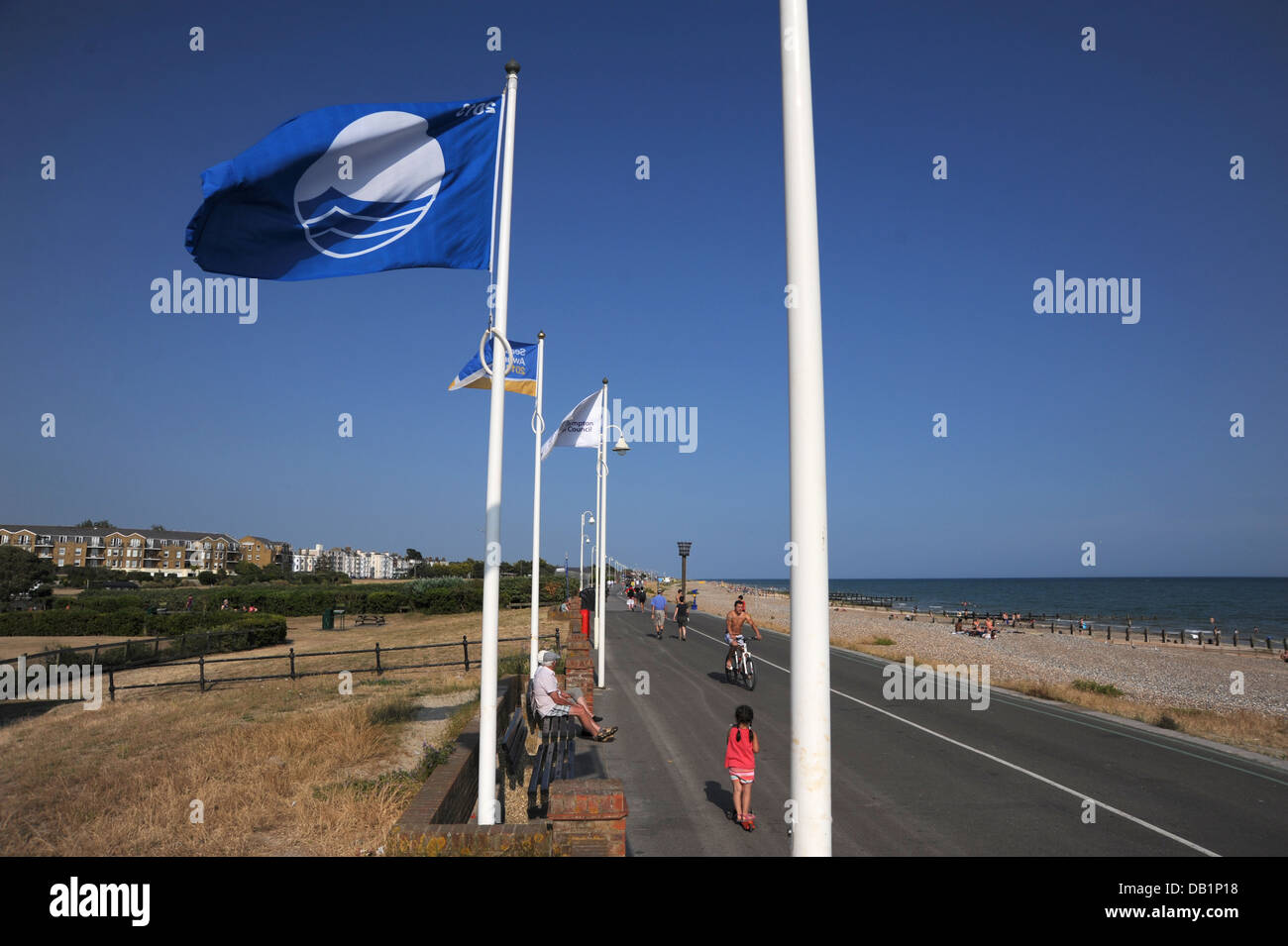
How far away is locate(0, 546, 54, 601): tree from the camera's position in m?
60.7

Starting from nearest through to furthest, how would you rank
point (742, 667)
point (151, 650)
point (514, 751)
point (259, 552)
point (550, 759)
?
point (550, 759)
point (514, 751)
point (742, 667)
point (151, 650)
point (259, 552)

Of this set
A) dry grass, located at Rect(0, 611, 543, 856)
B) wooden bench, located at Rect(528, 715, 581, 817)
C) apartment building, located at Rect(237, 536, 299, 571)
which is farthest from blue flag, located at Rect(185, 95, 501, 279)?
apartment building, located at Rect(237, 536, 299, 571)

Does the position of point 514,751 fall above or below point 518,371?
below

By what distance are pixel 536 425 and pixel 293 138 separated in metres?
6.57

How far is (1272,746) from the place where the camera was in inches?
488

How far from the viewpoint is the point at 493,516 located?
19.7ft

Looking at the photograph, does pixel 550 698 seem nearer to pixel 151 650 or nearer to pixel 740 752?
pixel 740 752

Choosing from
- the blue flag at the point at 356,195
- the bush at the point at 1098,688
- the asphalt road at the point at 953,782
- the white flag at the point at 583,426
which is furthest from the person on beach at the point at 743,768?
the bush at the point at 1098,688

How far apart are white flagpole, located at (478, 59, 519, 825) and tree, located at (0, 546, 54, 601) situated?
73.7 m

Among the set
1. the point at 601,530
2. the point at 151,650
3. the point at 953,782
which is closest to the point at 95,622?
the point at 151,650

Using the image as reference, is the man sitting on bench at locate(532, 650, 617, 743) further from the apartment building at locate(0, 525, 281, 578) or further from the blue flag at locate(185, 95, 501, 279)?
the apartment building at locate(0, 525, 281, 578)

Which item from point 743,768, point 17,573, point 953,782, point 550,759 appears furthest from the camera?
point 17,573

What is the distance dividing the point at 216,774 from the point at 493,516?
649 centimetres

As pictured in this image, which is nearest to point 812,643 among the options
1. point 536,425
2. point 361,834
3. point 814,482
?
point 814,482
